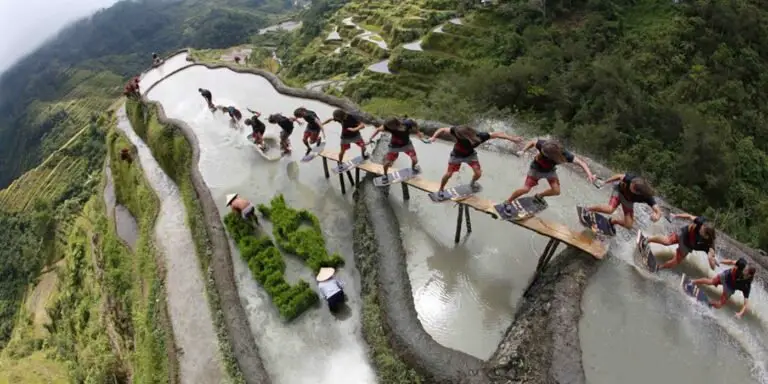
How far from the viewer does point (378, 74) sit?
121 feet

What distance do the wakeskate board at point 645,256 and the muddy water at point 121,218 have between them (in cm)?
1847

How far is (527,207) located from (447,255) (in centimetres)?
215

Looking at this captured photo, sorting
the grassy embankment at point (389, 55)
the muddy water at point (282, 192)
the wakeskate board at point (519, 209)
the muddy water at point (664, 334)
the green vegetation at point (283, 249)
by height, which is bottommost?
the grassy embankment at point (389, 55)

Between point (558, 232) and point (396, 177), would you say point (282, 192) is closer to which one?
point (396, 177)

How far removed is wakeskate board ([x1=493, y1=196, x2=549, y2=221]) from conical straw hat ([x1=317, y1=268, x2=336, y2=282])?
4.03 meters

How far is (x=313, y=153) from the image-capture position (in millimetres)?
13695

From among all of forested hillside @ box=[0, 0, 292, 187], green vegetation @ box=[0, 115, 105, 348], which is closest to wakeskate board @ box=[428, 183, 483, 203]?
green vegetation @ box=[0, 115, 105, 348]

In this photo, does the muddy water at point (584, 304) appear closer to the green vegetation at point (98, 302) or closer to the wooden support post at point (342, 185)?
the wooden support post at point (342, 185)

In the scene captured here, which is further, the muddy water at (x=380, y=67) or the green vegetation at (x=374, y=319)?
the muddy water at (x=380, y=67)

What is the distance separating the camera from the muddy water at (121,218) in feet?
67.5

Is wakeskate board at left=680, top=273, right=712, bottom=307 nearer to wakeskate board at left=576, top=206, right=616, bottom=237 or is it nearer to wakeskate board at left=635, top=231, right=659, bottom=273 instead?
wakeskate board at left=635, top=231, right=659, bottom=273

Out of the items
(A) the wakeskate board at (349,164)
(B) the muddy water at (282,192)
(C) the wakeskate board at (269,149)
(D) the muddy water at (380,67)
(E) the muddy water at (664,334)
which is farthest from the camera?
(D) the muddy water at (380,67)

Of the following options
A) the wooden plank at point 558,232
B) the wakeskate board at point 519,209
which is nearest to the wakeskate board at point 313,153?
the wooden plank at point 558,232

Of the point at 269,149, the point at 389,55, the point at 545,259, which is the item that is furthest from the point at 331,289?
the point at 389,55
